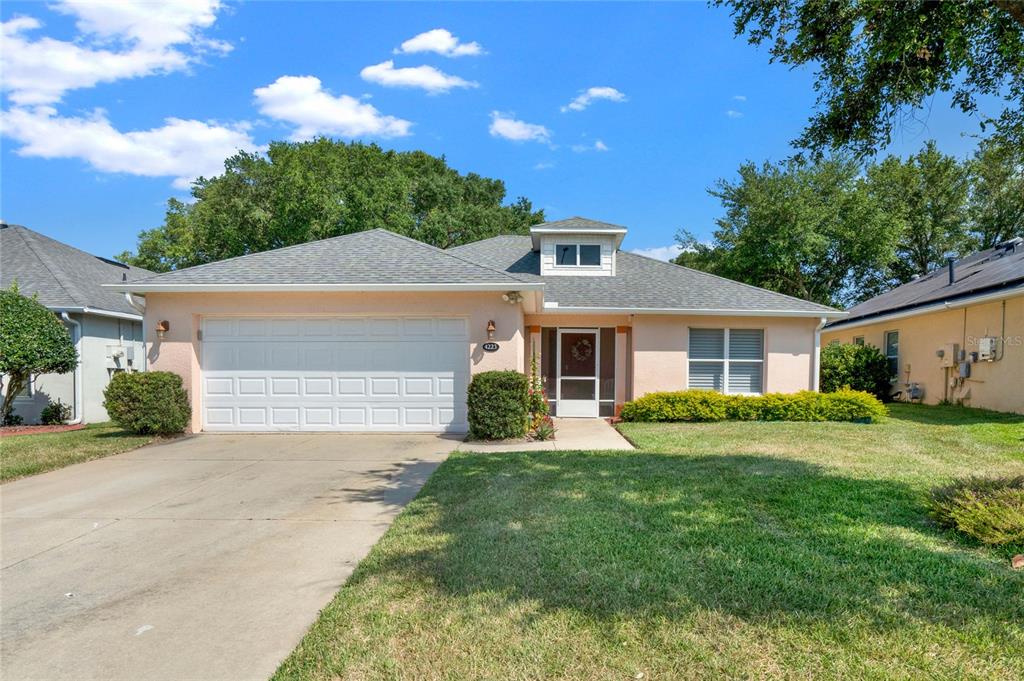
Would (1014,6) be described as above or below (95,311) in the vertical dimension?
above

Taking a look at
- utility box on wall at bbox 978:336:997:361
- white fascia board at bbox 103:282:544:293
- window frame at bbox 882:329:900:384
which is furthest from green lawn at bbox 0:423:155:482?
window frame at bbox 882:329:900:384

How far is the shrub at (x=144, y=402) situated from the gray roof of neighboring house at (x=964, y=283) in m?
16.6

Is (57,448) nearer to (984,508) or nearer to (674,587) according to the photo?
(674,587)

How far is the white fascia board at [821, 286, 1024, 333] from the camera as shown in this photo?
1180cm

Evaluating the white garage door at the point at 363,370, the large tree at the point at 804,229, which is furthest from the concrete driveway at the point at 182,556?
the large tree at the point at 804,229

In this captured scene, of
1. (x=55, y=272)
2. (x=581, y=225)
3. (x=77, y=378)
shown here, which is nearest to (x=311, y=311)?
(x=77, y=378)

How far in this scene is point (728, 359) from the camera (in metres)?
13.1

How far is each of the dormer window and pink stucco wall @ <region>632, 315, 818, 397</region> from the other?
2.76m

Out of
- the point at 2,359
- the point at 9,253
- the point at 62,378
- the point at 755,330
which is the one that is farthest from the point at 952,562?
the point at 9,253

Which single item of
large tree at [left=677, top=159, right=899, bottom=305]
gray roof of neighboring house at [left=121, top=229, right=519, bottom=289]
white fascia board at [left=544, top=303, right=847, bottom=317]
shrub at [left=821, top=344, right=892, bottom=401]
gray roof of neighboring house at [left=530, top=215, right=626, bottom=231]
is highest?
large tree at [left=677, top=159, right=899, bottom=305]

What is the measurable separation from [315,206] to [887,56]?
68.3 ft

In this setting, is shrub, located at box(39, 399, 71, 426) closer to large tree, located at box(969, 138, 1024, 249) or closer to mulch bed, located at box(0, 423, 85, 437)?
mulch bed, located at box(0, 423, 85, 437)

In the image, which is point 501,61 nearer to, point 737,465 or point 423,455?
point 423,455

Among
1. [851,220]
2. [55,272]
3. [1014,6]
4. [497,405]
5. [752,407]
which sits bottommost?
[752,407]
